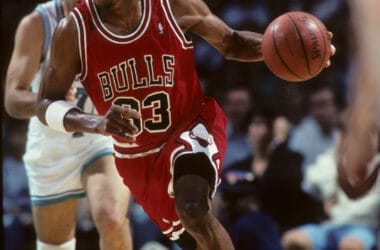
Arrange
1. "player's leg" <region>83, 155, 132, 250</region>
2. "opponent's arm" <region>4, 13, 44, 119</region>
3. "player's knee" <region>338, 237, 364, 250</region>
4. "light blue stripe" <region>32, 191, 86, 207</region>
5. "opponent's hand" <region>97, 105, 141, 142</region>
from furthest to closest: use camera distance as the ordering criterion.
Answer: "player's knee" <region>338, 237, 364, 250</region>
"light blue stripe" <region>32, 191, 86, 207</region>
"opponent's arm" <region>4, 13, 44, 119</region>
"player's leg" <region>83, 155, 132, 250</region>
"opponent's hand" <region>97, 105, 141, 142</region>

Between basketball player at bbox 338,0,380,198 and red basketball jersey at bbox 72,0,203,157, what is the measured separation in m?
0.87

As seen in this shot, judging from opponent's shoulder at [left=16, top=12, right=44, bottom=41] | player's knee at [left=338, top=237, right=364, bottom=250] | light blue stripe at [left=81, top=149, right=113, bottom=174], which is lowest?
player's knee at [left=338, top=237, right=364, bottom=250]

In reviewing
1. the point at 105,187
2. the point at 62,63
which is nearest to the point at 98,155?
the point at 105,187

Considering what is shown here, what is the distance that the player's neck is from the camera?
373 centimetres

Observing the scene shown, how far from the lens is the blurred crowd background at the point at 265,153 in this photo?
20.1 ft

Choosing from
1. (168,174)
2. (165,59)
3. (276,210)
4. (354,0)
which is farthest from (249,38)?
(276,210)

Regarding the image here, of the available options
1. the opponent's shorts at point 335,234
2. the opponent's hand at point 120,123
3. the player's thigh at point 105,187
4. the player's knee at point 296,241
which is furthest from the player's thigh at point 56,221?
the opponent's shorts at point 335,234

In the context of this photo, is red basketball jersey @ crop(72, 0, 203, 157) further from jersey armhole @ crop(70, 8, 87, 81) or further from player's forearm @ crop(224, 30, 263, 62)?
player's forearm @ crop(224, 30, 263, 62)

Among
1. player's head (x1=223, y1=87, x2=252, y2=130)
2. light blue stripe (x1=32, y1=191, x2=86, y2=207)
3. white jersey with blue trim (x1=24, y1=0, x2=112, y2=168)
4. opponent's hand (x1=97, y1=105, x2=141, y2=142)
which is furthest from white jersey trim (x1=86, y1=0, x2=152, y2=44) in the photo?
player's head (x1=223, y1=87, x2=252, y2=130)

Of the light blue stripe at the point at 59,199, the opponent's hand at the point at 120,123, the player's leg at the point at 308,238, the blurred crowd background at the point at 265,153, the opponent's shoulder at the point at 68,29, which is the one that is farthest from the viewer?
the blurred crowd background at the point at 265,153

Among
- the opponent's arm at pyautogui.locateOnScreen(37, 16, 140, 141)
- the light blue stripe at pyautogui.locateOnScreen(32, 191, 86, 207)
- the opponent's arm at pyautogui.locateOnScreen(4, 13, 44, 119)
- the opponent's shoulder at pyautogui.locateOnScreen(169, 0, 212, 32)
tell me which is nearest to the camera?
the opponent's arm at pyautogui.locateOnScreen(37, 16, 140, 141)

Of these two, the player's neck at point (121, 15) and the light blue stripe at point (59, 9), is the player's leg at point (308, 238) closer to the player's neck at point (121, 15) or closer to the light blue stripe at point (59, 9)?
the light blue stripe at point (59, 9)

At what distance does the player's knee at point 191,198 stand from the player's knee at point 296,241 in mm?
2768

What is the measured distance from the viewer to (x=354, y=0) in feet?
6.92
